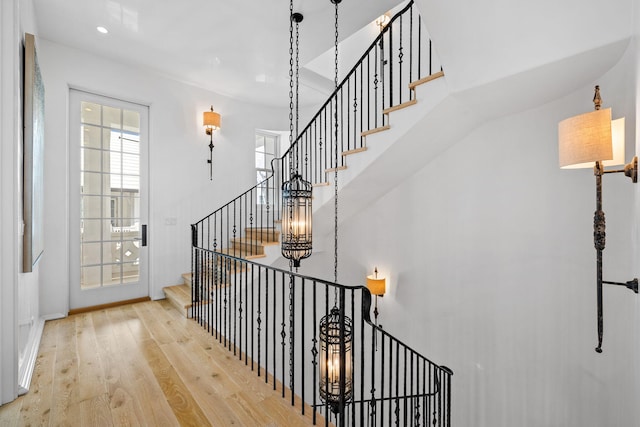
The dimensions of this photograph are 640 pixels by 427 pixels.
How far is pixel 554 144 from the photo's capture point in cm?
278

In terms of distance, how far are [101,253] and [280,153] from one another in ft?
11.5

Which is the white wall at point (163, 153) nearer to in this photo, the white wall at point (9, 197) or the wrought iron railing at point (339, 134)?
the wrought iron railing at point (339, 134)

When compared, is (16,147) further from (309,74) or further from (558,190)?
(558,190)

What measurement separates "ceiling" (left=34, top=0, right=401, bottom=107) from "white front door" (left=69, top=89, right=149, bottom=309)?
755 millimetres

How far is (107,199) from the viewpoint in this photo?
4121 mm

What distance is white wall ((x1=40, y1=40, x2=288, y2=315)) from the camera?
11.9 feet

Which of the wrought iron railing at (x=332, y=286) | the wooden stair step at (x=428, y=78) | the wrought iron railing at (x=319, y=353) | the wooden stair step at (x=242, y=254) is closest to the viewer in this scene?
the wrought iron railing at (x=319, y=353)

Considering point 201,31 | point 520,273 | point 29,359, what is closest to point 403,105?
point 520,273

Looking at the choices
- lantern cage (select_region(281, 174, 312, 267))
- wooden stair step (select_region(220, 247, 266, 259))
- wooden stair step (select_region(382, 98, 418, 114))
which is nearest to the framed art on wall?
lantern cage (select_region(281, 174, 312, 267))

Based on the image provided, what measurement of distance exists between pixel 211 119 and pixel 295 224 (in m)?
2.78

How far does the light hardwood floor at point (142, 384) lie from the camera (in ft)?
6.37

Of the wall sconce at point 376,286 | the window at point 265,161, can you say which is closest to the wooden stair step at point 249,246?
the window at point 265,161

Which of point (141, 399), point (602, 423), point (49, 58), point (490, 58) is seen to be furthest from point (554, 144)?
point (49, 58)

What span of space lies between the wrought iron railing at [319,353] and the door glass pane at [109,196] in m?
1.23
